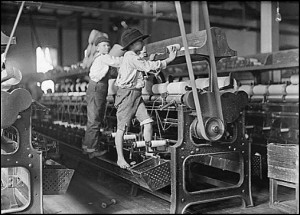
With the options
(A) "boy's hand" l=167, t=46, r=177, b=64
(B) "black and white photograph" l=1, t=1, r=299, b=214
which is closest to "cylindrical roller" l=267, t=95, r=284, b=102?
(B) "black and white photograph" l=1, t=1, r=299, b=214

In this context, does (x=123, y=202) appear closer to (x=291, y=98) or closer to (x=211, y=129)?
(x=211, y=129)

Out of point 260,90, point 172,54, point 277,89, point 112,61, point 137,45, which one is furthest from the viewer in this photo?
point 260,90

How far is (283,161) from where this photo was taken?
371cm

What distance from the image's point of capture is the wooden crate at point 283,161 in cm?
361

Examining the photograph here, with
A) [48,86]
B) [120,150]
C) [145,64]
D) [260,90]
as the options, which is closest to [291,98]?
[260,90]

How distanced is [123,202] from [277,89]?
2.54 metres

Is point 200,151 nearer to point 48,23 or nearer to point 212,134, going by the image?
point 212,134

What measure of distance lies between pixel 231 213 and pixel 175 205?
22.2 inches

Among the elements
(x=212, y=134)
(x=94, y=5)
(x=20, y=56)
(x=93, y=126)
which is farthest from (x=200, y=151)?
(x=94, y=5)

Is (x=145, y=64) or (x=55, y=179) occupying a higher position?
(x=145, y=64)

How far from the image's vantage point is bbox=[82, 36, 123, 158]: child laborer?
4.77 m

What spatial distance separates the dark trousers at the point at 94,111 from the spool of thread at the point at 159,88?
64 cm

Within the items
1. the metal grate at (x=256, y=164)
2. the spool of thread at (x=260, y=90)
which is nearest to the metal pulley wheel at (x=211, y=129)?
the metal grate at (x=256, y=164)

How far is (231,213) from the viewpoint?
3770 millimetres
